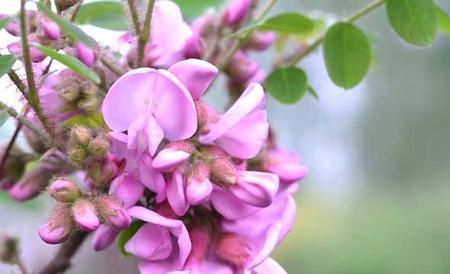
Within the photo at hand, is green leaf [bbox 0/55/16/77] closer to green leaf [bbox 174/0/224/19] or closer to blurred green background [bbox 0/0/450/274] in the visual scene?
green leaf [bbox 174/0/224/19]

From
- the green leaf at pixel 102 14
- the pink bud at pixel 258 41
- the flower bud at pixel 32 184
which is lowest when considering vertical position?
the flower bud at pixel 32 184

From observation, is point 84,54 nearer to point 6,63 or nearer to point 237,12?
point 6,63

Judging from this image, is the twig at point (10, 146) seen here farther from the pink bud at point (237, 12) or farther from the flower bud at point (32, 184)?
the pink bud at point (237, 12)

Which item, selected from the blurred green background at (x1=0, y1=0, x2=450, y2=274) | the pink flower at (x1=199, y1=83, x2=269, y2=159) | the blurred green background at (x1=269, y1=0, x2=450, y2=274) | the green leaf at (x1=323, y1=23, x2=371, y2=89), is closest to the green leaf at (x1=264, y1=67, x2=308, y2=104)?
the green leaf at (x1=323, y1=23, x2=371, y2=89)

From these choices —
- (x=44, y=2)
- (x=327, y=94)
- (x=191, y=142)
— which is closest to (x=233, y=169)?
(x=191, y=142)

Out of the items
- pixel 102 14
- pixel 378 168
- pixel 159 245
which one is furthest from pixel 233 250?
pixel 378 168

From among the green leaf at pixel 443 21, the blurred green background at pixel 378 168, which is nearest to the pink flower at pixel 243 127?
the green leaf at pixel 443 21

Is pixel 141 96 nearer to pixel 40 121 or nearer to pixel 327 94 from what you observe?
pixel 40 121
